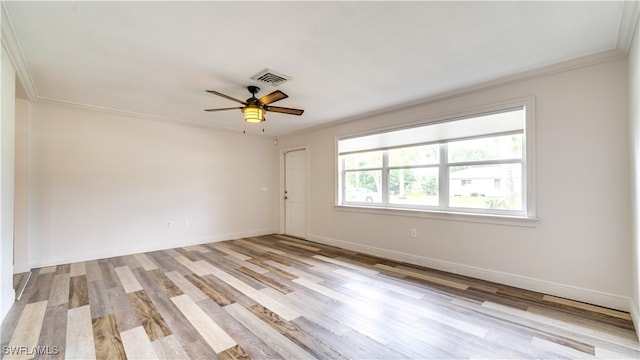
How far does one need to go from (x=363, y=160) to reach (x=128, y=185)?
169 inches

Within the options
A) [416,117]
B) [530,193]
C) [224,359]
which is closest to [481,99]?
[416,117]

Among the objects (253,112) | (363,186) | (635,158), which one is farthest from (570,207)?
(253,112)

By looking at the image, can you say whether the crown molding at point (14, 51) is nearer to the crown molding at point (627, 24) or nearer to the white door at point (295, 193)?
the white door at point (295, 193)

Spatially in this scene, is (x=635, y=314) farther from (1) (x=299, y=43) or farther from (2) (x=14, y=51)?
(2) (x=14, y=51)

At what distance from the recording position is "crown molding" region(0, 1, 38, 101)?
209 cm

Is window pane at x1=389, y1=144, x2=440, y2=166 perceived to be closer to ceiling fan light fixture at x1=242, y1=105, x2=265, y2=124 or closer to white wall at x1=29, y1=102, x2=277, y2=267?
ceiling fan light fixture at x1=242, y1=105, x2=265, y2=124

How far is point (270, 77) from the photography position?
308 cm

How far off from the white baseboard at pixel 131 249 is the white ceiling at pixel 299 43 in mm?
2487

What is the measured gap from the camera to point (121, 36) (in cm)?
231

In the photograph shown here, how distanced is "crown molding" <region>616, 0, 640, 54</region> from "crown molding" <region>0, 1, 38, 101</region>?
452 cm

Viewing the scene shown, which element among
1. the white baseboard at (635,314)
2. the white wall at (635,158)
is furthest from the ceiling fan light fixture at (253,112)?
the white baseboard at (635,314)

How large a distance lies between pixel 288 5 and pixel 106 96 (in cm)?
344

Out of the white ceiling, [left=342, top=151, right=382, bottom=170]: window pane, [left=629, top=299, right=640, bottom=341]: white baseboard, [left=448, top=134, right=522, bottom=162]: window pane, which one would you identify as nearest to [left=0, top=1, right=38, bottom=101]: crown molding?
the white ceiling

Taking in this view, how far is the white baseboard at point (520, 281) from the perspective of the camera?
8.66 ft
